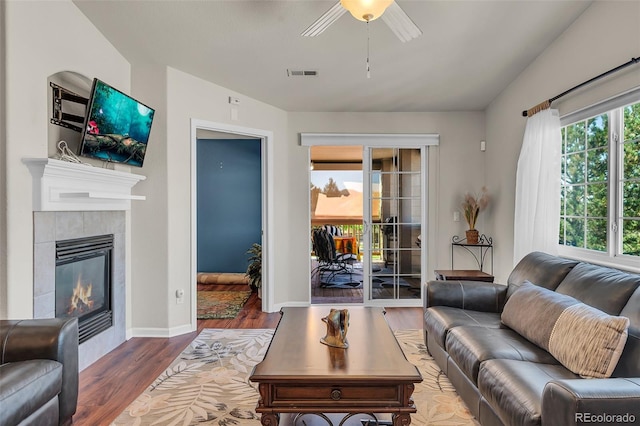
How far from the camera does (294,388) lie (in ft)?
5.53

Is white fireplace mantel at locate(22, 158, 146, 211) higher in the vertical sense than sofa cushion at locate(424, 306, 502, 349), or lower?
higher

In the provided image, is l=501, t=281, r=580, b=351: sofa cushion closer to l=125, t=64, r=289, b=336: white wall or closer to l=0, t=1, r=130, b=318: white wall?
l=125, t=64, r=289, b=336: white wall

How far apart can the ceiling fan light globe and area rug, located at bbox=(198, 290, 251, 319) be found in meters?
3.51

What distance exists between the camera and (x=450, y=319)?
103 inches

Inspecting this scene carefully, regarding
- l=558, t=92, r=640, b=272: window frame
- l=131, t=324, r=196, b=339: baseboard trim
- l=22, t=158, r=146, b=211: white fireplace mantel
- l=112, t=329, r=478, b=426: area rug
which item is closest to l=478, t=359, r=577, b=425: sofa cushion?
l=112, t=329, r=478, b=426: area rug

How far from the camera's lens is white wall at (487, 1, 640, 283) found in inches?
97.0

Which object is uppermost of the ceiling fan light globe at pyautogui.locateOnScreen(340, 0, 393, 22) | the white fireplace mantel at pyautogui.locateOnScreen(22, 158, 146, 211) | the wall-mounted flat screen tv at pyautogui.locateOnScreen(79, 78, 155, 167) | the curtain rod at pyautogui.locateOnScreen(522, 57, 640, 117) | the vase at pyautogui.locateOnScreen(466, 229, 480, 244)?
the ceiling fan light globe at pyautogui.locateOnScreen(340, 0, 393, 22)

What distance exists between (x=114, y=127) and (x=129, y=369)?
195 centimetres

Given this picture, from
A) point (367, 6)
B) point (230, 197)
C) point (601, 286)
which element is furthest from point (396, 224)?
point (367, 6)

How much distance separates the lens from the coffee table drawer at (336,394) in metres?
1.68

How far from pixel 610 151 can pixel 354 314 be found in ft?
7.40

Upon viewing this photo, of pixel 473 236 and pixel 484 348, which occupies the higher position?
pixel 473 236

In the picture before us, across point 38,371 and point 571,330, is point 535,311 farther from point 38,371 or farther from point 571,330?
point 38,371

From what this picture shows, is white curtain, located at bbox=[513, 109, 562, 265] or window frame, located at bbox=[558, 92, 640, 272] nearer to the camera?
window frame, located at bbox=[558, 92, 640, 272]
